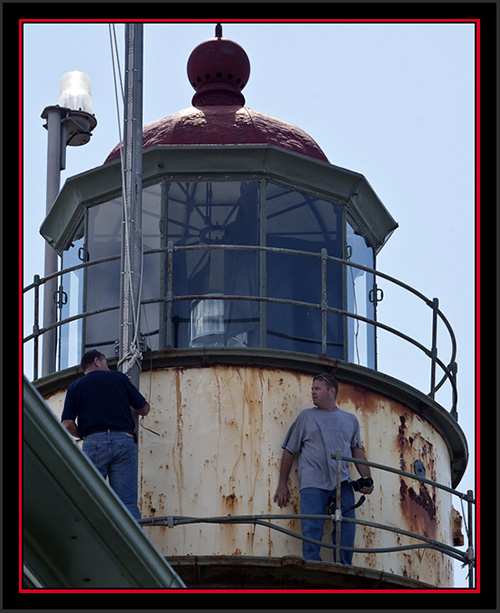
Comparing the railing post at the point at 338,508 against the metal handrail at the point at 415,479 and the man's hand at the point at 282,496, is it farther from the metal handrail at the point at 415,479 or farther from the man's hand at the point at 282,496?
the man's hand at the point at 282,496

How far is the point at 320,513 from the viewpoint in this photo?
1220 cm

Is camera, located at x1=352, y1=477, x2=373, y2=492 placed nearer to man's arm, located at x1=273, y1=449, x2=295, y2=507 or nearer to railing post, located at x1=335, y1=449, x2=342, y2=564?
railing post, located at x1=335, y1=449, x2=342, y2=564

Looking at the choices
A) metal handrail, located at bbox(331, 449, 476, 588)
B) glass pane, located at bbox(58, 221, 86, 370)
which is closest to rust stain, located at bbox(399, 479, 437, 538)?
metal handrail, located at bbox(331, 449, 476, 588)

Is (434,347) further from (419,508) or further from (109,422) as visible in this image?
(109,422)


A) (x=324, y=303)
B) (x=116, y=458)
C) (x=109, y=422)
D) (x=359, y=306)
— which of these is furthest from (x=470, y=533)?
(x=109, y=422)

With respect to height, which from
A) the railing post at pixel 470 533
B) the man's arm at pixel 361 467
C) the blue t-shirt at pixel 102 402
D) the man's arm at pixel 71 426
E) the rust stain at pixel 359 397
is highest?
the rust stain at pixel 359 397

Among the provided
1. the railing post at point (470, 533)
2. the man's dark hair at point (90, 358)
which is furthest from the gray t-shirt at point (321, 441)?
the man's dark hair at point (90, 358)

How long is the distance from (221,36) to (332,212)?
254cm

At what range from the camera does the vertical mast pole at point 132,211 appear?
41.6ft

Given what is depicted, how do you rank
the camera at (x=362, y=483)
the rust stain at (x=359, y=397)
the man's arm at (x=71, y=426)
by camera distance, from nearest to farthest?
the man's arm at (x=71, y=426)
the camera at (x=362, y=483)
the rust stain at (x=359, y=397)

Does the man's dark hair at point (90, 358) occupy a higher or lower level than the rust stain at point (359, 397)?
Answer: higher

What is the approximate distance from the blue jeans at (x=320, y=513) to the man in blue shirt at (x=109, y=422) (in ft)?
4.52

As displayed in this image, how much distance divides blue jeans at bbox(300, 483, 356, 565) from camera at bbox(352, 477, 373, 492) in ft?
0.34

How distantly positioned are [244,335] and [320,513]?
7.02 ft
